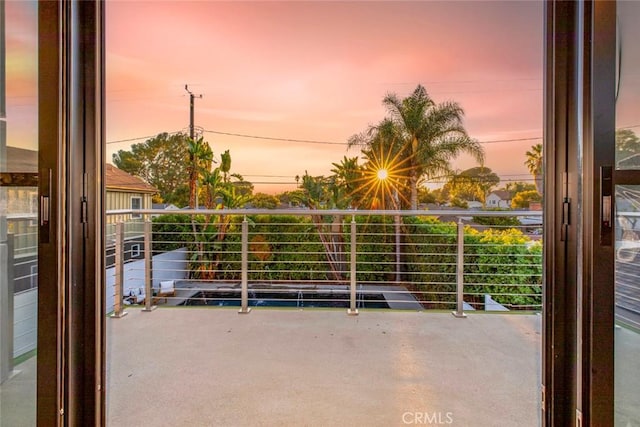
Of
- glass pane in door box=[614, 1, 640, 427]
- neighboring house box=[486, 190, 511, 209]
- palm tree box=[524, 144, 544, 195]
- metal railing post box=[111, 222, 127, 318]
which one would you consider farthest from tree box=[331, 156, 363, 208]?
glass pane in door box=[614, 1, 640, 427]

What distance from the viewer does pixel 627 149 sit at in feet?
2.52

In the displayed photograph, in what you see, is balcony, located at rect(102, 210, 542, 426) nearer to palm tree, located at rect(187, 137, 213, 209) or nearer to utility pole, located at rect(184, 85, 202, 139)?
utility pole, located at rect(184, 85, 202, 139)

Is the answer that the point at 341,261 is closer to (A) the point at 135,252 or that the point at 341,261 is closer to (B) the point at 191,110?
(A) the point at 135,252

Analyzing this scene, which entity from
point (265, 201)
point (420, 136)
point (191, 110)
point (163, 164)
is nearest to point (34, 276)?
point (191, 110)

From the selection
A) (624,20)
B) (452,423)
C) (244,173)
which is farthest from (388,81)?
(452,423)

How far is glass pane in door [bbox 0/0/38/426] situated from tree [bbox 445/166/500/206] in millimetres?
4917

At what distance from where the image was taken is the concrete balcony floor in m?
1.30

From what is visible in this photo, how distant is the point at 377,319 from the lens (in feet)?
7.64

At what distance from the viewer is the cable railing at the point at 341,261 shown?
98.8 inches

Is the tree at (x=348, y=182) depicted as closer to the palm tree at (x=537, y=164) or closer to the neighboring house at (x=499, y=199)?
the neighboring house at (x=499, y=199)

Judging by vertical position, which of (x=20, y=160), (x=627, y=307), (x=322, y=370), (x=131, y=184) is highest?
(x=131, y=184)

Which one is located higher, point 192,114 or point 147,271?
point 192,114

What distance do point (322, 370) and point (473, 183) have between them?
14.4ft

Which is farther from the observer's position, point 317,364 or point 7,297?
point 317,364
